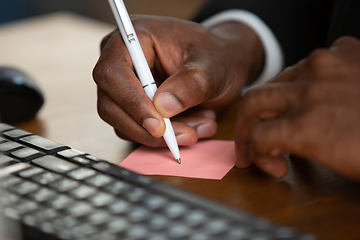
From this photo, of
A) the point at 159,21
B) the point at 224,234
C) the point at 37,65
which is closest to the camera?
the point at 224,234

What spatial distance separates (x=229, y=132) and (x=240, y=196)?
7.9 inches

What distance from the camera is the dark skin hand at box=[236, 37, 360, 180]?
326 millimetres

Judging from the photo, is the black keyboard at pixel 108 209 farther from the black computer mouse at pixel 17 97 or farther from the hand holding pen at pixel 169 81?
the black computer mouse at pixel 17 97

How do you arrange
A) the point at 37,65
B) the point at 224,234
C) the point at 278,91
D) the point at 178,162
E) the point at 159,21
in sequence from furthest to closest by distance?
the point at 37,65
the point at 159,21
the point at 178,162
the point at 278,91
the point at 224,234

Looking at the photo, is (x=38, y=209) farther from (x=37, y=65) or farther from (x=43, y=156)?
(x=37, y=65)

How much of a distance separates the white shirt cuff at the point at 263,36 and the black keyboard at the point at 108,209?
457mm

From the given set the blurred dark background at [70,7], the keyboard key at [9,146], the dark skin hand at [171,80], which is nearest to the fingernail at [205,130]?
the dark skin hand at [171,80]

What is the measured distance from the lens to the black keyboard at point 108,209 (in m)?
0.26

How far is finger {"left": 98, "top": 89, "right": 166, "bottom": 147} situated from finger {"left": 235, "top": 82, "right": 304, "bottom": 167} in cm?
14

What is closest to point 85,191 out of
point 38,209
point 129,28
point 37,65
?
point 38,209

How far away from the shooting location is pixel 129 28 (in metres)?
0.51

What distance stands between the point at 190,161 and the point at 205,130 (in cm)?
8

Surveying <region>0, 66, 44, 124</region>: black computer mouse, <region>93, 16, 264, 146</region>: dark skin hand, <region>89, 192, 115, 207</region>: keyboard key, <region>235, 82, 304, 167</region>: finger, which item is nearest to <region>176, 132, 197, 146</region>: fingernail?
<region>93, 16, 264, 146</region>: dark skin hand

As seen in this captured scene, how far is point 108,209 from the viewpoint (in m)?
0.29
